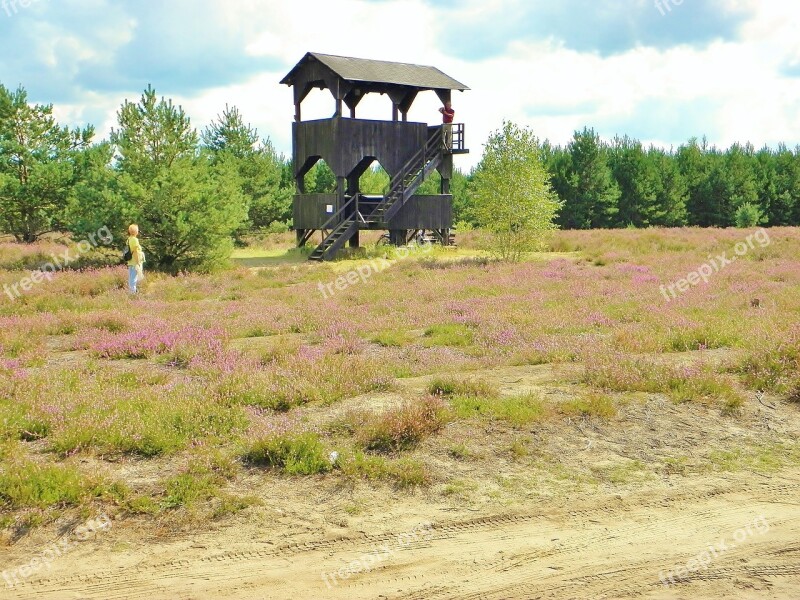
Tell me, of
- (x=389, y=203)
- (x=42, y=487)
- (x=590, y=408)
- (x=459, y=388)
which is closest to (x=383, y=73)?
(x=389, y=203)

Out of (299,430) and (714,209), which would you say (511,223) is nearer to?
(299,430)

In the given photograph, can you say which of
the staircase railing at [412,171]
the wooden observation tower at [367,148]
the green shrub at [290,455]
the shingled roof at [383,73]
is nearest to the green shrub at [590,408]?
the green shrub at [290,455]

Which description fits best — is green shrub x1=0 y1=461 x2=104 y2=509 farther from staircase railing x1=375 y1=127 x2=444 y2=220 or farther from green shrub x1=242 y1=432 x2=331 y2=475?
staircase railing x1=375 y1=127 x2=444 y2=220

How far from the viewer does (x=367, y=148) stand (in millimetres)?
36500

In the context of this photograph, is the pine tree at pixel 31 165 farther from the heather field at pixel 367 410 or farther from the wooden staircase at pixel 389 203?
the heather field at pixel 367 410

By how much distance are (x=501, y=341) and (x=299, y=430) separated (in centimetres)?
633

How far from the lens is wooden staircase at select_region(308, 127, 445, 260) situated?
115 feet

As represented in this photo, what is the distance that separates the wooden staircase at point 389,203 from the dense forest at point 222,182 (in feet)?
13.3

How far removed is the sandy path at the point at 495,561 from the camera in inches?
224

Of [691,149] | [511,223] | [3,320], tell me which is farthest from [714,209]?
[3,320]

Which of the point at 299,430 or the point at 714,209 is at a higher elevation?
the point at 714,209

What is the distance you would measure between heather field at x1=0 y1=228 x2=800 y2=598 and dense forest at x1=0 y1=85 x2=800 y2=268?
7579 millimetres

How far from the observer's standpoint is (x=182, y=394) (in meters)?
10.1

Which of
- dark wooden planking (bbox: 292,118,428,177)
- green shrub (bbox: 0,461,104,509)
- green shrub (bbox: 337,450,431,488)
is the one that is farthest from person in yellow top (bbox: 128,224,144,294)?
dark wooden planking (bbox: 292,118,428,177)
